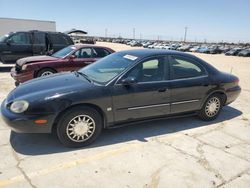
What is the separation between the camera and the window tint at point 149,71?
14.1 ft

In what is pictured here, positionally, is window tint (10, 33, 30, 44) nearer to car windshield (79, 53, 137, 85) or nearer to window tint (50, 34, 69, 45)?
window tint (50, 34, 69, 45)

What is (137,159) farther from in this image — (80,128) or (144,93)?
(144,93)

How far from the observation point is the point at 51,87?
395 centimetres

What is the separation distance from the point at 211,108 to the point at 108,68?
2.39m

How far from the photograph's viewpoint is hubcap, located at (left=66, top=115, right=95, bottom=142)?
3801 mm

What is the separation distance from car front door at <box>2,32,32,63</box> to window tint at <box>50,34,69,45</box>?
3.55 feet

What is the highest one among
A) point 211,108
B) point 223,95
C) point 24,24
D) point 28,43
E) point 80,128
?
point 24,24

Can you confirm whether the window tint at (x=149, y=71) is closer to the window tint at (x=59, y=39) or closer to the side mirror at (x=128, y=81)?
the side mirror at (x=128, y=81)

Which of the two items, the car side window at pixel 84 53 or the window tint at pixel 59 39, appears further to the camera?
the window tint at pixel 59 39

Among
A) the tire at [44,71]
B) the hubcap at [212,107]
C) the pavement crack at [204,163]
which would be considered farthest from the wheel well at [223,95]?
the tire at [44,71]

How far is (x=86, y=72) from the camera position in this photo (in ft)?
15.5

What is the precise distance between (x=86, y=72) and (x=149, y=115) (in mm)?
1446

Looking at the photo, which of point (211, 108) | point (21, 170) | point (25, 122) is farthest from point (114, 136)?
point (211, 108)

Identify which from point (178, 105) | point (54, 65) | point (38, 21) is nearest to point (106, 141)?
point (178, 105)
